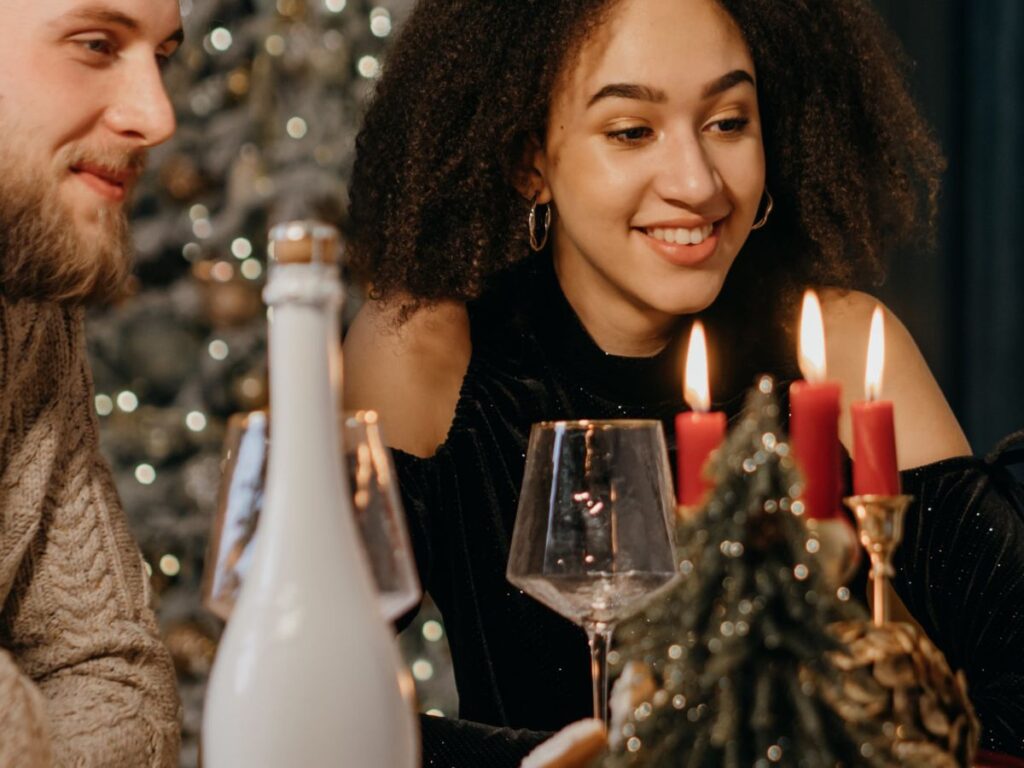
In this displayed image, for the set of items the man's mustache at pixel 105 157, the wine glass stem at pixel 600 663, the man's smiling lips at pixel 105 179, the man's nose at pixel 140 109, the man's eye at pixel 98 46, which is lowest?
the wine glass stem at pixel 600 663

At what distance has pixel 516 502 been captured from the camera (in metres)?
1.96

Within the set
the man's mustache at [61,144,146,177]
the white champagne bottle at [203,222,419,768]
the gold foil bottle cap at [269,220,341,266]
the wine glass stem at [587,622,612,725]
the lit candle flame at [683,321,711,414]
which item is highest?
the man's mustache at [61,144,146,177]

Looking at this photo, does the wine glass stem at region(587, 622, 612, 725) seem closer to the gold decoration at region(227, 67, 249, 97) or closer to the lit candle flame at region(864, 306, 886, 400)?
the lit candle flame at region(864, 306, 886, 400)

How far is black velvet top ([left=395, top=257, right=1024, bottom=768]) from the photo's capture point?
5.95ft

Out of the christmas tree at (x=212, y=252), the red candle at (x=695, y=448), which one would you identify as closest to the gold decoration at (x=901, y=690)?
the red candle at (x=695, y=448)

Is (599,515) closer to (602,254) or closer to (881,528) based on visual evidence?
(881,528)

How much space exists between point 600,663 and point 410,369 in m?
0.96

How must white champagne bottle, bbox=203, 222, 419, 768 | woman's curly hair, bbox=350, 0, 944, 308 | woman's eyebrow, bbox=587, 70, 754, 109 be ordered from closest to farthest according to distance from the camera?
white champagne bottle, bbox=203, 222, 419, 768 → woman's eyebrow, bbox=587, 70, 754, 109 → woman's curly hair, bbox=350, 0, 944, 308

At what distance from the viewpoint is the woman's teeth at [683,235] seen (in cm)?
181

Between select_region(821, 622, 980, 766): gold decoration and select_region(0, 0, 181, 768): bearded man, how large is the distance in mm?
795

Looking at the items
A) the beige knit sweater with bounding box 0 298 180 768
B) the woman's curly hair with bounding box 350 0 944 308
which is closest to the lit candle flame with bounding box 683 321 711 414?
the beige knit sweater with bounding box 0 298 180 768

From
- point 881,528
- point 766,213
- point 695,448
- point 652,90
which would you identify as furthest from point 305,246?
point 766,213

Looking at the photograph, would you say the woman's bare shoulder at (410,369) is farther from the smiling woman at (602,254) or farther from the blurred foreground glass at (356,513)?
the blurred foreground glass at (356,513)

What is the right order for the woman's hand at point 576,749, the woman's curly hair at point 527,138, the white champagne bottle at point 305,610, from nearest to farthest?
the white champagne bottle at point 305,610, the woman's hand at point 576,749, the woman's curly hair at point 527,138
